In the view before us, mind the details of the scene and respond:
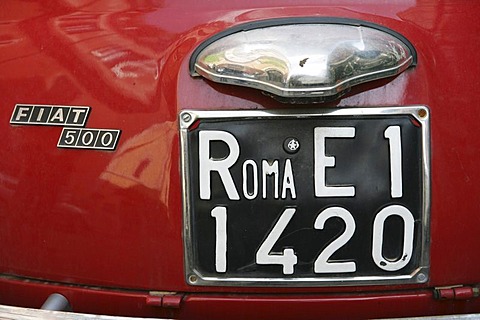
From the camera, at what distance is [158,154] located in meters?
2.22

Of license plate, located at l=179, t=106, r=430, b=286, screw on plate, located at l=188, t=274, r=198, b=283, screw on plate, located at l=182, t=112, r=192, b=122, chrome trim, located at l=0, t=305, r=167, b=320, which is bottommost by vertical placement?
screw on plate, located at l=188, t=274, r=198, b=283

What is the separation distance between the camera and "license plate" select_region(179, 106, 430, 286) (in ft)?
7.03

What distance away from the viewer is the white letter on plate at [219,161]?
2.14 m

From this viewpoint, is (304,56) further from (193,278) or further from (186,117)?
(193,278)

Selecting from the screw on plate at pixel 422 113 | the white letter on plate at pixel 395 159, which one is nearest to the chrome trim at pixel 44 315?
the white letter on plate at pixel 395 159

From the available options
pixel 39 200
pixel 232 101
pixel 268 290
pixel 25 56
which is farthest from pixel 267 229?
pixel 25 56

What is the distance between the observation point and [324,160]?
214 cm

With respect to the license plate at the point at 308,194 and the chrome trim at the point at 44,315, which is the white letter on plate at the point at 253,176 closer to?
the license plate at the point at 308,194

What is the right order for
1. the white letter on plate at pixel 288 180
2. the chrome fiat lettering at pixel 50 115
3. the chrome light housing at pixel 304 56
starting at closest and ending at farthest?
1. the chrome light housing at pixel 304 56
2. the white letter on plate at pixel 288 180
3. the chrome fiat lettering at pixel 50 115

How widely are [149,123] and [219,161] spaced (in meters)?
0.24

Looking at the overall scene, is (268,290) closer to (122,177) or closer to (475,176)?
(122,177)

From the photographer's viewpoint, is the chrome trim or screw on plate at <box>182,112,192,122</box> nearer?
the chrome trim

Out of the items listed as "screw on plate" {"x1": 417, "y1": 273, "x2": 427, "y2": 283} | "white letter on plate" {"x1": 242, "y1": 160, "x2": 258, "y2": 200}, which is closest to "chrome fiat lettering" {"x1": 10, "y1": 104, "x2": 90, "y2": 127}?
"white letter on plate" {"x1": 242, "y1": 160, "x2": 258, "y2": 200}

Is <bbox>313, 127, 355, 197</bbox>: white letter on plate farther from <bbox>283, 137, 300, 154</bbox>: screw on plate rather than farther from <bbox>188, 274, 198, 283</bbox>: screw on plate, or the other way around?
<bbox>188, 274, 198, 283</bbox>: screw on plate
